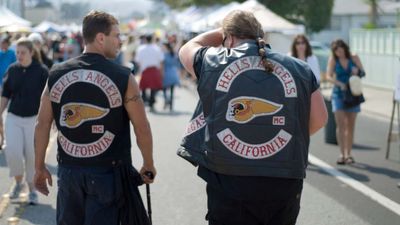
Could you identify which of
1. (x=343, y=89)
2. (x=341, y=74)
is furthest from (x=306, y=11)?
(x=343, y=89)

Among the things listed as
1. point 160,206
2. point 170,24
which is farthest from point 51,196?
point 170,24

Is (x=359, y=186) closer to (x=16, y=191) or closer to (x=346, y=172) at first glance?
(x=346, y=172)

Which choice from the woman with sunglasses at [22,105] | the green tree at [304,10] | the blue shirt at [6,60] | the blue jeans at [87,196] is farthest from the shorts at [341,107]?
the green tree at [304,10]

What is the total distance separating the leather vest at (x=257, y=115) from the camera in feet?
12.1

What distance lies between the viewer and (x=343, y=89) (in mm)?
10367

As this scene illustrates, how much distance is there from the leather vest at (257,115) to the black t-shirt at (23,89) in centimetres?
439

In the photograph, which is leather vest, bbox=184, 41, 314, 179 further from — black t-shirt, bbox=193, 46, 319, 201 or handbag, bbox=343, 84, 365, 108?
handbag, bbox=343, 84, 365, 108

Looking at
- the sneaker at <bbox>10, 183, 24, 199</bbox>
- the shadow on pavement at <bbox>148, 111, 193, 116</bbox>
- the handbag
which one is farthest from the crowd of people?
the shadow on pavement at <bbox>148, 111, 193, 116</bbox>

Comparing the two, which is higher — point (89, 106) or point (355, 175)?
point (89, 106)

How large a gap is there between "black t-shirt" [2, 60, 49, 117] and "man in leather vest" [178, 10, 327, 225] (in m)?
4.30

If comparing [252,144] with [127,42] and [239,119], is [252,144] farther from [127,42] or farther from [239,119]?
[127,42]

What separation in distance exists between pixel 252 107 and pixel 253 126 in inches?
3.7

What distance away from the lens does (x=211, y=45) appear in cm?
418

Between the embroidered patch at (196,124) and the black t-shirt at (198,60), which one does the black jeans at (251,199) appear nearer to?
the embroidered patch at (196,124)
